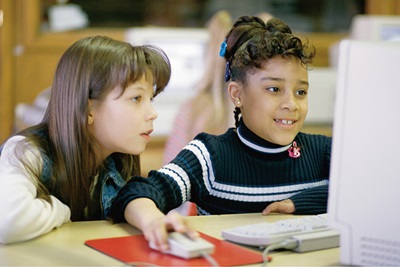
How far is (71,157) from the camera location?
4.44 feet

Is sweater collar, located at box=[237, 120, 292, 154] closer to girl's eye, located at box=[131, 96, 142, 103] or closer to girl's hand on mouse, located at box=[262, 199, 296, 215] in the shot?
girl's hand on mouse, located at box=[262, 199, 296, 215]

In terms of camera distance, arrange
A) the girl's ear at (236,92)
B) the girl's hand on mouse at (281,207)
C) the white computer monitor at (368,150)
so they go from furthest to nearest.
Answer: the girl's ear at (236,92) < the girl's hand on mouse at (281,207) < the white computer monitor at (368,150)

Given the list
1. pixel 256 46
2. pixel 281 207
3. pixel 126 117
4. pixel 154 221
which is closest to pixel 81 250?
pixel 154 221

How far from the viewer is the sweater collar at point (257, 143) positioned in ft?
5.03

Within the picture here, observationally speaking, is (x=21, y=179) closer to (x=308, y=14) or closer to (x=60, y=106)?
(x=60, y=106)

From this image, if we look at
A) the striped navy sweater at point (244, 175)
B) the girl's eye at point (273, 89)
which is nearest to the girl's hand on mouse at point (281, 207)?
the striped navy sweater at point (244, 175)

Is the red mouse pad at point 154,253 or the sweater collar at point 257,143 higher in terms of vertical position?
the sweater collar at point 257,143

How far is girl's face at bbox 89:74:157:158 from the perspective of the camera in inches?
53.9

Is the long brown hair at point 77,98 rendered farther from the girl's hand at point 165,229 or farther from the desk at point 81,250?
the girl's hand at point 165,229

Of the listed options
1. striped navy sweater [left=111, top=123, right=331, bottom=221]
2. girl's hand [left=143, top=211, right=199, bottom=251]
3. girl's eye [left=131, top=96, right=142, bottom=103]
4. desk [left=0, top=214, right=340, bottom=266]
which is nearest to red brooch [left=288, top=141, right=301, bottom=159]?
striped navy sweater [left=111, top=123, right=331, bottom=221]

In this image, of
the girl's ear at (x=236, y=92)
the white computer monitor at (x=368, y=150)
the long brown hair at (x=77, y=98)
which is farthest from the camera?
the girl's ear at (x=236, y=92)

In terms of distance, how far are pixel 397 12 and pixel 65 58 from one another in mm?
3505

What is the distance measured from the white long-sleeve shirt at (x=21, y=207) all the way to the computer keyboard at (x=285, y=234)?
0.31 meters

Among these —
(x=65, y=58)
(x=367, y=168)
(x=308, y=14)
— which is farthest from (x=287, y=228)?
(x=308, y=14)
